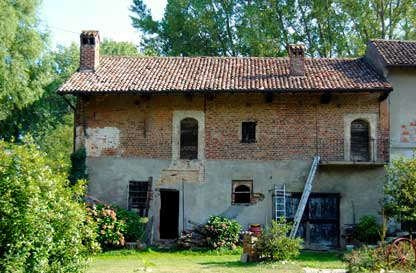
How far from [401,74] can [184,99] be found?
832 cm

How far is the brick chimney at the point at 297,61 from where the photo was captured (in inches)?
891

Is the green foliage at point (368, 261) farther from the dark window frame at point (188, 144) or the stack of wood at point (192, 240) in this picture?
the dark window frame at point (188, 144)

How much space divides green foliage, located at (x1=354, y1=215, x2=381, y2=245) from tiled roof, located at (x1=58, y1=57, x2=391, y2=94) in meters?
4.73

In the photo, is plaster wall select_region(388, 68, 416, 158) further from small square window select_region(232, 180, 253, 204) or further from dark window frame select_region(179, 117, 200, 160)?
dark window frame select_region(179, 117, 200, 160)

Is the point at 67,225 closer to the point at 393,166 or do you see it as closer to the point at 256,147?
the point at 256,147

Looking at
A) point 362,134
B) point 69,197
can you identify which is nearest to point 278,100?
point 362,134

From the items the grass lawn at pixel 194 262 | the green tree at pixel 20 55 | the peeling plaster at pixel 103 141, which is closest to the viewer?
the grass lawn at pixel 194 262

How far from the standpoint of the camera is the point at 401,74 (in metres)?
22.1

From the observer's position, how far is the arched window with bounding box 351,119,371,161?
22.0 meters

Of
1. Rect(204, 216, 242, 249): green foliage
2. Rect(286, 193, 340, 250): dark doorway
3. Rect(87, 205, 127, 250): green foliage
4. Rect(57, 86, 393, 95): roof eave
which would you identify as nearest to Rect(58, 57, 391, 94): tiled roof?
Rect(57, 86, 393, 95): roof eave

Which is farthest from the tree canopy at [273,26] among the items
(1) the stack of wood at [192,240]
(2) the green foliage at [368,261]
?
(2) the green foliage at [368,261]

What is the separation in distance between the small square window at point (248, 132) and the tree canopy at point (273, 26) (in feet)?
40.3

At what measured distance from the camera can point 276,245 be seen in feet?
53.3

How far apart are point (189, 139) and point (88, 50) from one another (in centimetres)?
562
